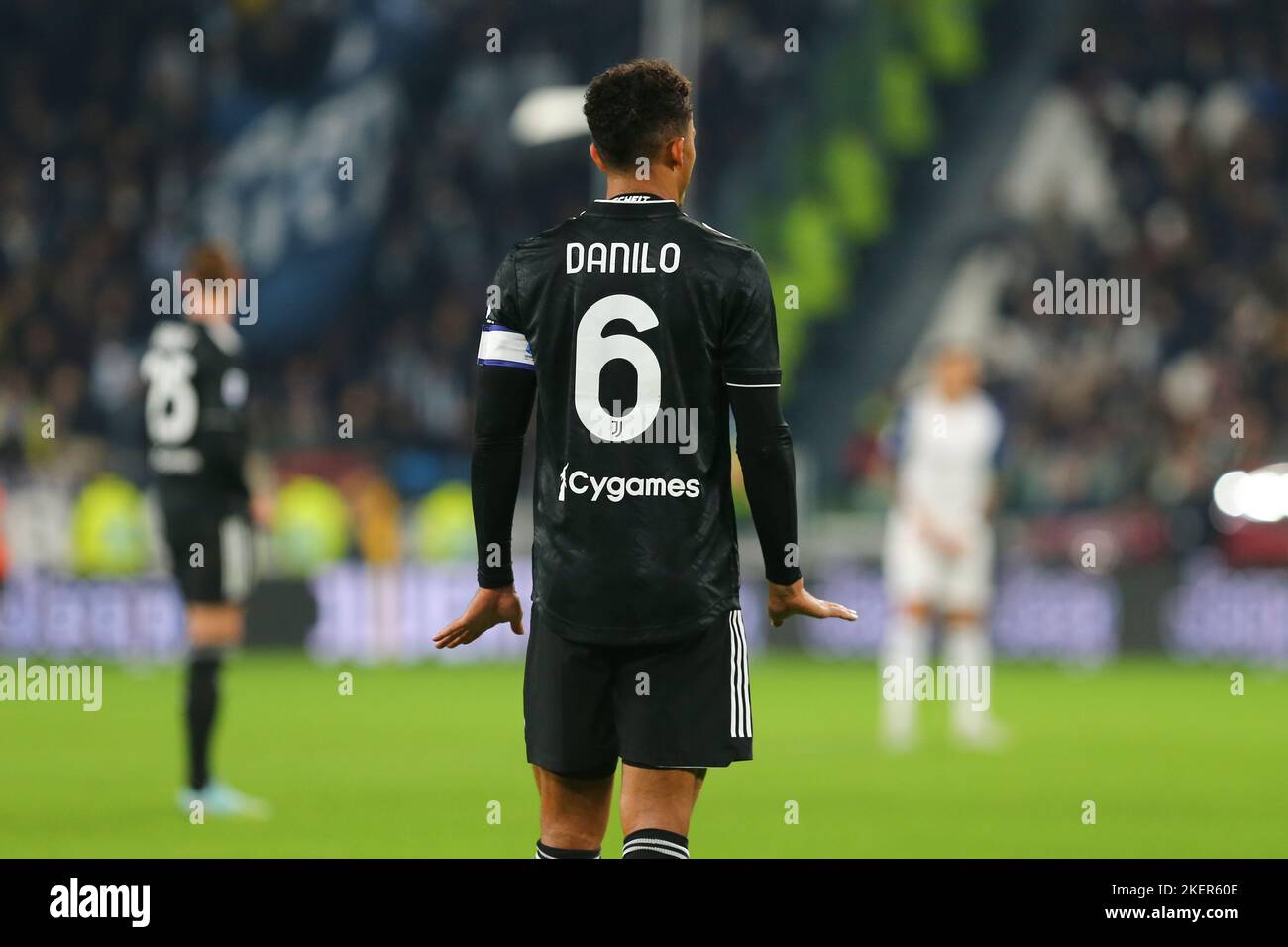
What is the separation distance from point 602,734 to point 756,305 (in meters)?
0.96

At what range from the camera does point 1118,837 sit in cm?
833

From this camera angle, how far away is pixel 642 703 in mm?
4578

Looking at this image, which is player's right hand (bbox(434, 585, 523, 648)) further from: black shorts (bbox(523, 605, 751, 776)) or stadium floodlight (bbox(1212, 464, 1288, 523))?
stadium floodlight (bbox(1212, 464, 1288, 523))

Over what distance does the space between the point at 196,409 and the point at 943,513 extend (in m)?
5.05

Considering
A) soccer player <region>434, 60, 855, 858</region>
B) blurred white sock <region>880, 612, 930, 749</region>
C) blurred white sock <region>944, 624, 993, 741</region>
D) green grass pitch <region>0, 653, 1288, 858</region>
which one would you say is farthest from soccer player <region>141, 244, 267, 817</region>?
blurred white sock <region>944, 624, 993, 741</region>

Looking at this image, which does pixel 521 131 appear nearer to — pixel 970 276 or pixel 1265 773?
pixel 970 276

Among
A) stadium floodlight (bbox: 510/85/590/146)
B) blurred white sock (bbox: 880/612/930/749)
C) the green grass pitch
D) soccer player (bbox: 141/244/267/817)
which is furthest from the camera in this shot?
stadium floodlight (bbox: 510/85/590/146)

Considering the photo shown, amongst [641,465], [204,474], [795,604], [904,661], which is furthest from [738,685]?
[904,661]

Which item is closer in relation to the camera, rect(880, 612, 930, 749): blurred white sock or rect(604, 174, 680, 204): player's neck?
rect(604, 174, 680, 204): player's neck

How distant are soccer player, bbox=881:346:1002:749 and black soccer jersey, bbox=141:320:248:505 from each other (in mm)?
4694

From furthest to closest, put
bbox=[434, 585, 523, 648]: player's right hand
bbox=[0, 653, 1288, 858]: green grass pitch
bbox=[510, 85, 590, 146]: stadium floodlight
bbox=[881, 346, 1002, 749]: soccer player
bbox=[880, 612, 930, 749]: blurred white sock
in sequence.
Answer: bbox=[510, 85, 590, 146]: stadium floodlight < bbox=[881, 346, 1002, 749]: soccer player < bbox=[880, 612, 930, 749]: blurred white sock < bbox=[0, 653, 1288, 858]: green grass pitch < bbox=[434, 585, 523, 648]: player's right hand

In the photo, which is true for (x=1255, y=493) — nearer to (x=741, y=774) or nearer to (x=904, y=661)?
(x=904, y=661)

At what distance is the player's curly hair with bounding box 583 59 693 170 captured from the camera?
180 inches

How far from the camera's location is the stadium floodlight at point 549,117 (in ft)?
68.0
